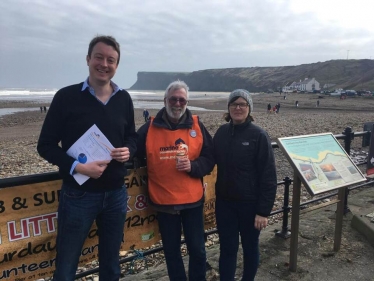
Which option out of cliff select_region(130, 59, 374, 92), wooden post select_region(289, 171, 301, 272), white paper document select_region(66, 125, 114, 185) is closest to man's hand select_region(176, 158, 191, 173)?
white paper document select_region(66, 125, 114, 185)

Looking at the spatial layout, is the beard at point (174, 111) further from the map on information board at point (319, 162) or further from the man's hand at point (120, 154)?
the map on information board at point (319, 162)

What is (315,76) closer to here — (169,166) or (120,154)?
(169,166)

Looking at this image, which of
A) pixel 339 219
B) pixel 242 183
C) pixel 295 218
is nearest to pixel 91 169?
pixel 242 183

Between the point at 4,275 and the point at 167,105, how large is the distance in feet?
6.58

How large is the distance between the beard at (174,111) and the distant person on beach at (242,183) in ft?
1.62

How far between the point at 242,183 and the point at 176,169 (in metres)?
0.63

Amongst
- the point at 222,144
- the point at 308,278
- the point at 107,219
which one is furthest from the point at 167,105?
the point at 308,278

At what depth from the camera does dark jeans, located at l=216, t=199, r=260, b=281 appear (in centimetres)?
303

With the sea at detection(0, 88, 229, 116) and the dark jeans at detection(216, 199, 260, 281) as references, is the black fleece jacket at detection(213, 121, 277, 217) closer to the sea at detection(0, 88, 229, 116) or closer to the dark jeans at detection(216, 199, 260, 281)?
the dark jeans at detection(216, 199, 260, 281)

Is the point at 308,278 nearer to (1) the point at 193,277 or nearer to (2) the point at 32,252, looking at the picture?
(1) the point at 193,277

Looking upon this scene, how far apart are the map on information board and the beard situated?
3.85 ft

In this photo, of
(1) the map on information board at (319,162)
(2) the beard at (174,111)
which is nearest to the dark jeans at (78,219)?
(2) the beard at (174,111)

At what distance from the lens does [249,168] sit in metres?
2.95

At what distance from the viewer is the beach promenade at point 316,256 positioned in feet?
11.4
